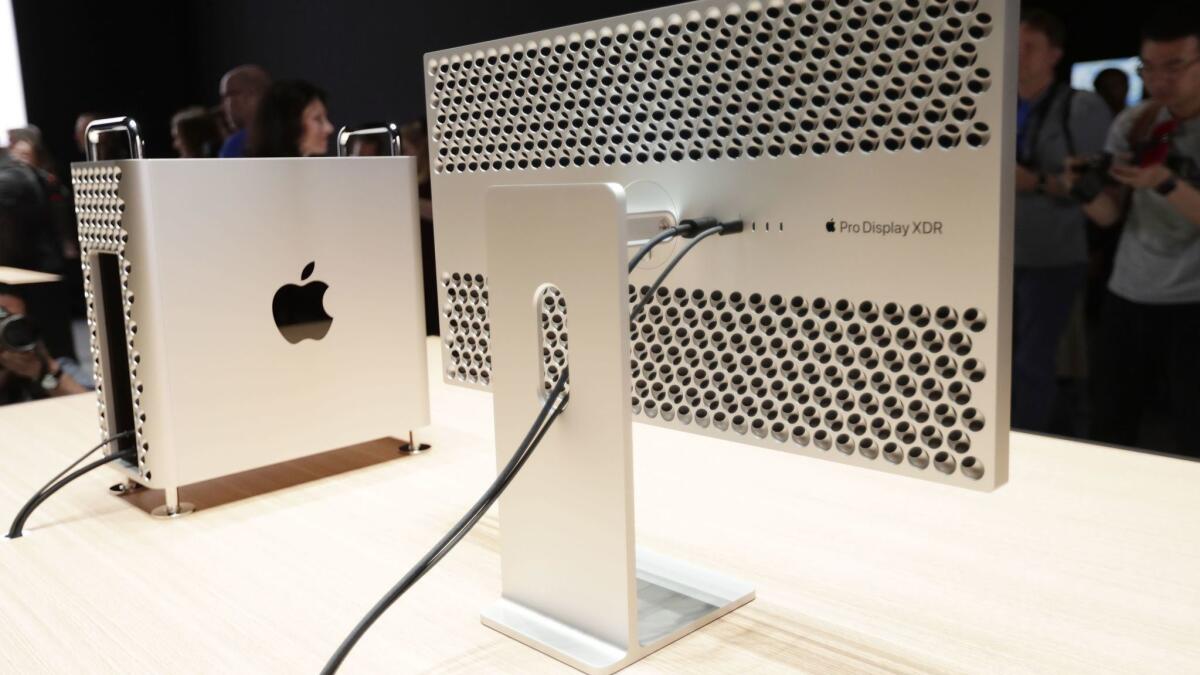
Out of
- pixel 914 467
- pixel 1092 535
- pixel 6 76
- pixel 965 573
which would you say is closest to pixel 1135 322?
pixel 1092 535

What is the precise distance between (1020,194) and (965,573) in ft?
4.90

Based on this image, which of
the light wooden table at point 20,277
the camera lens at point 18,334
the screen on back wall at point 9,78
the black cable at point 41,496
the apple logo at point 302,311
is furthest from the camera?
the screen on back wall at point 9,78

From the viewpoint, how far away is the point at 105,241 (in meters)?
1.04

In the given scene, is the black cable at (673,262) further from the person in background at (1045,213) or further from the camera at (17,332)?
the camera at (17,332)

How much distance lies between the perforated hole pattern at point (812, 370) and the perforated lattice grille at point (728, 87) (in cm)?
10

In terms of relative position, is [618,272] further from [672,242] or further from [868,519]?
[868,519]

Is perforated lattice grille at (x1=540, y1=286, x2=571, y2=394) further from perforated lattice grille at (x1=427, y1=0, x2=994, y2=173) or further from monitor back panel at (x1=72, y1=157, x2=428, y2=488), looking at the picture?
monitor back panel at (x1=72, y1=157, x2=428, y2=488)

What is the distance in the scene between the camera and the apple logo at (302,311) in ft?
3.59

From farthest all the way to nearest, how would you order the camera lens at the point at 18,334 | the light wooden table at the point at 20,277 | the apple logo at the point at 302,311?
the camera lens at the point at 18,334
the light wooden table at the point at 20,277
the apple logo at the point at 302,311

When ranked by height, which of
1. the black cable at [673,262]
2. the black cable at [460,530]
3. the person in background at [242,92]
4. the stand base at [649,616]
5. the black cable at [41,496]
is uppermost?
the person in background at [242,92]

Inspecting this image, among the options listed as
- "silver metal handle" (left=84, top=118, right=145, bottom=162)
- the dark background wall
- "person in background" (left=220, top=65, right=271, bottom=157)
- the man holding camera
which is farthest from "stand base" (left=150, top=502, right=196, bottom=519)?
"person in background" (left=220, top=65, right=271, bottom=157)

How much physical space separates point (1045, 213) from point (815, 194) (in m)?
1.70

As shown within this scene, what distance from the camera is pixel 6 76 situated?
2660 millimetres

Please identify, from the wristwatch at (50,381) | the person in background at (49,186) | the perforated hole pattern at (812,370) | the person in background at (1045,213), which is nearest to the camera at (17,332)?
the wristwatch at (50,381)
